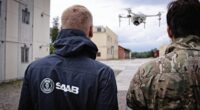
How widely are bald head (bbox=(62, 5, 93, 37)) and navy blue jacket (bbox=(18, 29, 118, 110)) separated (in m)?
0.04

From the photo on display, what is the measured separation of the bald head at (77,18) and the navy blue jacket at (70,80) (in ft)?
0.14

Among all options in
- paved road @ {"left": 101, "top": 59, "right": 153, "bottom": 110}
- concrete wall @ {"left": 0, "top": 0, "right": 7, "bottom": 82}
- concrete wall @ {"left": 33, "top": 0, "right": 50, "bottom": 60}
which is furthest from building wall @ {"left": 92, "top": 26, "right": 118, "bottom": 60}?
concrete wall @ {"left": 0, "top": 0, "right": 7, "bottom": 82}

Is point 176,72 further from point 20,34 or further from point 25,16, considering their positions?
point 25,16

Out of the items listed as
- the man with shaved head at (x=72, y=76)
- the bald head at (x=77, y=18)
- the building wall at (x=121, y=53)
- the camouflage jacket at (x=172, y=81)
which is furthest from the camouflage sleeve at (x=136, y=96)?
the building wall at (x=121, y=53)

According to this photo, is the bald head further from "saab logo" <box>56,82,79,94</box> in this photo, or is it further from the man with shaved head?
"saab logo" <box>56,82,79,94</box>

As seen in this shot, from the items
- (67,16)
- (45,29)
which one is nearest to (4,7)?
(45,29)

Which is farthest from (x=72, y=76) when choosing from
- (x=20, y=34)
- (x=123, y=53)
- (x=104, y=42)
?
(x=123, y=53)

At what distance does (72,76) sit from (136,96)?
0.48 m

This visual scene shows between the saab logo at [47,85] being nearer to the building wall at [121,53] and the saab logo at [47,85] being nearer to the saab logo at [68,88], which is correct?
the saab logo at [68,88]

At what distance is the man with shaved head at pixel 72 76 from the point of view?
3123mm

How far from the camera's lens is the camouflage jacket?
2.95m

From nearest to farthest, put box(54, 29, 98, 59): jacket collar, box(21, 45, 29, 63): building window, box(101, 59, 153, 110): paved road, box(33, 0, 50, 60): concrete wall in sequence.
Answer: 1. box(54, 29, 98, 59): jacket collar
2. box(101, 59, 153, 110): paved road
3. box(21, 45, 29, 63): building window
4. box(33, 0, 50, 60): concrete wall

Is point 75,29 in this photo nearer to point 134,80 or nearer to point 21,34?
point 134,80

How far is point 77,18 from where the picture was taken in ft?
10.7
